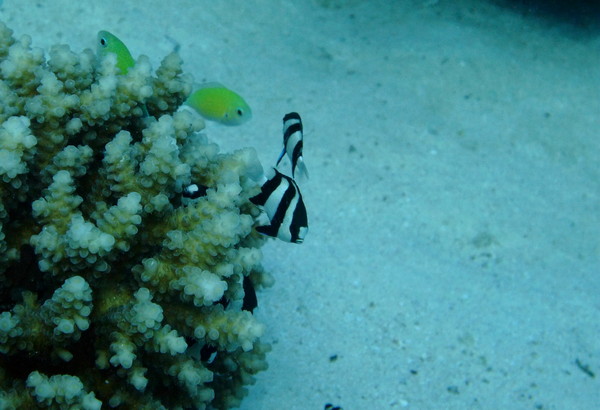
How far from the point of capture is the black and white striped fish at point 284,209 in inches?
105

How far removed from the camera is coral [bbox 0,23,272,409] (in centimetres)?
204

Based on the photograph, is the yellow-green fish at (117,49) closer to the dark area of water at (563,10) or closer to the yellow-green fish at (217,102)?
the yellow-green fish at (217,102)

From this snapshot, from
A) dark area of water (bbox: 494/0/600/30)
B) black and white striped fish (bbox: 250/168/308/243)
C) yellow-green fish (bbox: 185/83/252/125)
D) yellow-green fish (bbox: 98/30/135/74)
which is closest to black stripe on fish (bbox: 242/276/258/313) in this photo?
black and white striped fish (bbox: 250/168/308/243)

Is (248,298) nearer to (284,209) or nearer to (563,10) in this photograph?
(284,209)

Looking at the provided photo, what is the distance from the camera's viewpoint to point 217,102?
4.67m

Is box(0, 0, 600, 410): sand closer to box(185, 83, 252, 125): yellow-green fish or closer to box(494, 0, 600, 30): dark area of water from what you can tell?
box(494, 0, 600, 30): dark area of water

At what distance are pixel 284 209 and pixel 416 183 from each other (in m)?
2.83

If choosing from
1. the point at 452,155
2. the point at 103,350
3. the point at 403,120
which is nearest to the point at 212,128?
the point at 403,120

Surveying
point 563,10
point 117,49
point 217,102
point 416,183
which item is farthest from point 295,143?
point 563,10

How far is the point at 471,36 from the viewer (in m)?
7.15

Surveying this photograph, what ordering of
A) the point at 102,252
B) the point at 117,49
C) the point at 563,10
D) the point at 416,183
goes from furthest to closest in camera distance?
the point at 563,10
the point at 416,183
the point at 117,49
the point at 102,252

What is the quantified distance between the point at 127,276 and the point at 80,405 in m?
0.61

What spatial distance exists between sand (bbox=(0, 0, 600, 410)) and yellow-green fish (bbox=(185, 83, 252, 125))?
511 mm

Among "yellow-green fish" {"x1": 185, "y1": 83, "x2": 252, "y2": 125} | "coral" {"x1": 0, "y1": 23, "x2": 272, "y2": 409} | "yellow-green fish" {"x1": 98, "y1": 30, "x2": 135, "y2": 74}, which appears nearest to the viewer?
"coral" {"x1": 0, "y1": 23, "x2": 272, "y2": 409}
